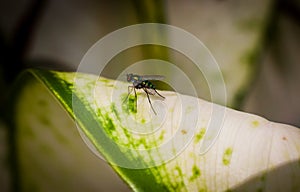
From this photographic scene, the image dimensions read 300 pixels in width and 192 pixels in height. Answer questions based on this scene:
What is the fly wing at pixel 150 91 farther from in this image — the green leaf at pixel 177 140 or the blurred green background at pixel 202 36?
the blurred green background at pixel 202 36

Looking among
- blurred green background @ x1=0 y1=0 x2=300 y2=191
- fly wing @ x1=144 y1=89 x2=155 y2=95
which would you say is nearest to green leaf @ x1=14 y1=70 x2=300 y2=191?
fly wing @ x1=144 y1=89 x2=155 y2=95

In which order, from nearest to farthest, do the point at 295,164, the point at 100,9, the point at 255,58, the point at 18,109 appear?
1. the point at 295,164
2. the point at 18,109
3. the point at 255,58
4. the point at 100,9

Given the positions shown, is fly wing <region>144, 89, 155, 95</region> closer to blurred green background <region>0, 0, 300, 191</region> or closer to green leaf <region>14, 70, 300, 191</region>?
green leaf <region>14, 70, 300, 191</region>

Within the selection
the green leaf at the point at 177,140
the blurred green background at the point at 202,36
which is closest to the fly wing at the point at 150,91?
the green leaf at the point at 177,140

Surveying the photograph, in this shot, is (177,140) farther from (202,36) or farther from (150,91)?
(202,36)

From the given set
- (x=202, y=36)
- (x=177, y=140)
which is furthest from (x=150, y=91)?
(x=202, y=36)

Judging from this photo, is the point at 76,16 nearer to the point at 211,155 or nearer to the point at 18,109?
the point at 18,109

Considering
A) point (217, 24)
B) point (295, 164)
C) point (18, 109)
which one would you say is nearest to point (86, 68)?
point (217, 24)
